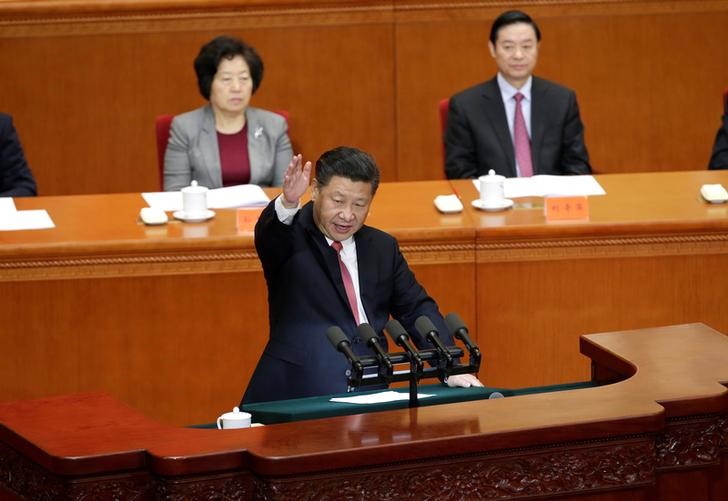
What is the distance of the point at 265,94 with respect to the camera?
6.29 m

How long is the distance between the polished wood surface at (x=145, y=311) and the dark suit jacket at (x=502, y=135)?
1.14 meters

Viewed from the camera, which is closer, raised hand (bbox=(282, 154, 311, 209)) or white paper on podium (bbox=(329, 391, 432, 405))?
white paper on podium (bbox=(329, 391, 432, 405))

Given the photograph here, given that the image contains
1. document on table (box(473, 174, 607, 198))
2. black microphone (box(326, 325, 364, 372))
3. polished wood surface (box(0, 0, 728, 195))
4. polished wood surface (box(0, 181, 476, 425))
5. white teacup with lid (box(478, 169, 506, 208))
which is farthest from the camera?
polished wood surface (box(0, 0, 728, 195))

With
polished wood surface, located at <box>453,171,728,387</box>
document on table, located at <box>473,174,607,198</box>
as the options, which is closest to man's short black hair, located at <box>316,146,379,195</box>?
polished wood surface, located at <box>453,171,728,387</box>

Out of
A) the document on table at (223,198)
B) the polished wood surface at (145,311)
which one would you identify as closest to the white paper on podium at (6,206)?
the polished wood surface at (145,311)

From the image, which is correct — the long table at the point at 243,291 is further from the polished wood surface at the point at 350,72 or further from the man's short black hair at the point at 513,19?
the polished wood surface at the point at 350,72

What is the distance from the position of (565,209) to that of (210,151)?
1.43m

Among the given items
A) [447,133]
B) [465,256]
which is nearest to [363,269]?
[465,256]

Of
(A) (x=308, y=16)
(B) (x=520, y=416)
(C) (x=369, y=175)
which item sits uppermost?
(A) (x=308, y=16)

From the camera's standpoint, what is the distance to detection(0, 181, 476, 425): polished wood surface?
4.20 m

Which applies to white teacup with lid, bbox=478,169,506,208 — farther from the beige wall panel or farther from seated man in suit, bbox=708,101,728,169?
seated man in suit, bbox=708,101,728,169

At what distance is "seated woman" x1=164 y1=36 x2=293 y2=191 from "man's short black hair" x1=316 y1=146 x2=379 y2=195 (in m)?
1.84

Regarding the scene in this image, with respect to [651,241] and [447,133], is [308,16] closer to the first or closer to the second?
[447,133]

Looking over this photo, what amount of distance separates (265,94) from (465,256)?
7.11 ft
